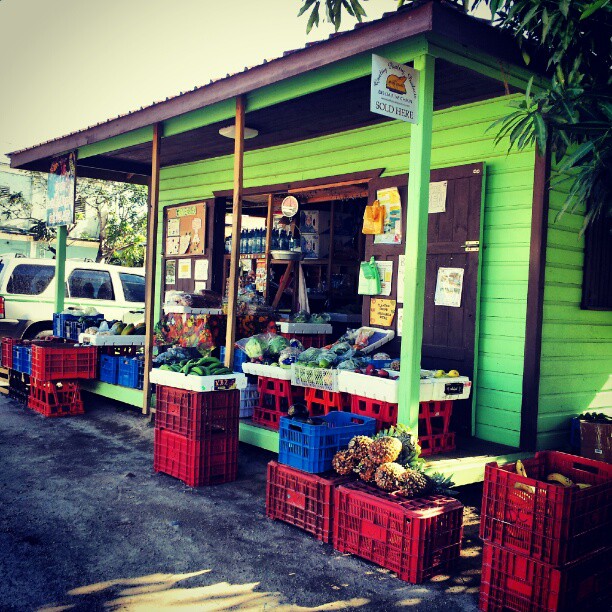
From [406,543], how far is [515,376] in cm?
270

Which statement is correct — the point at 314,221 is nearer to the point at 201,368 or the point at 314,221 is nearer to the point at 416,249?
the point at 201,368

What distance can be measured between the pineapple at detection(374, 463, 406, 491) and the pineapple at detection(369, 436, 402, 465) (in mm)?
109

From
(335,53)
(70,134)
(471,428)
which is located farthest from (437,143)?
(70,134)

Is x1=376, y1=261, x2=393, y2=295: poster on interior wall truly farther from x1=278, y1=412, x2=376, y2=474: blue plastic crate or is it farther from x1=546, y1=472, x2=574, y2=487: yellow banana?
x1=546, y1=472, x2=574, y2=487: yellow banana

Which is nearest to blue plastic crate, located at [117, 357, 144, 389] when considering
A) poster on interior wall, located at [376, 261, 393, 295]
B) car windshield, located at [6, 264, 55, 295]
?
poster on interior wall, located at [376, 261, 393, 295]

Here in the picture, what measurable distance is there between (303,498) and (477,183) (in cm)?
358

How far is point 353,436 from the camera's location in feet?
15.9

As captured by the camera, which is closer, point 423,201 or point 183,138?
point 423,201

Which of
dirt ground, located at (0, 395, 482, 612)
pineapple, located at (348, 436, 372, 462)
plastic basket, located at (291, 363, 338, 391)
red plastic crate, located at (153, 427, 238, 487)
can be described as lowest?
dirt ground, located at (0, 395, 482, 612)


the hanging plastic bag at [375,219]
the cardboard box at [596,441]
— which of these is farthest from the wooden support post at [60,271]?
the cardboard box at [596,441]

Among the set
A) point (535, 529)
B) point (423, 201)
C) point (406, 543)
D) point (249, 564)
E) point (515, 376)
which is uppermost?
point (423, 201)

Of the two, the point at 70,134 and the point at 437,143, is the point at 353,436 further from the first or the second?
the point at 70,134

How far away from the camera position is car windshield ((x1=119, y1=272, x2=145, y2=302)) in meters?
12.5

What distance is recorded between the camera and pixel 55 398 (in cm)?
852
